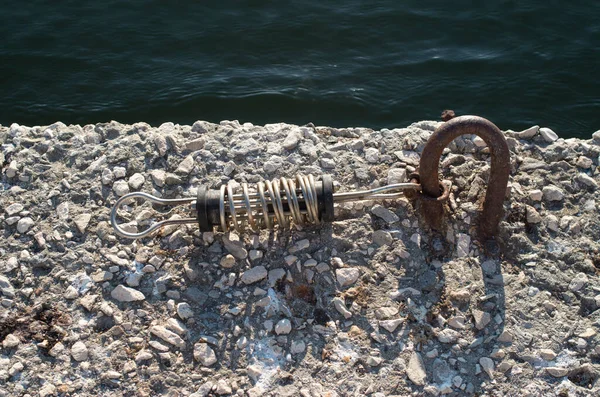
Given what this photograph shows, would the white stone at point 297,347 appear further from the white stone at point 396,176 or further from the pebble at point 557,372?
the pebble at point 557,372

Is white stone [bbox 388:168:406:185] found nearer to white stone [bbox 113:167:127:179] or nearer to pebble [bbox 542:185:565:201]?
pebble [bbox 542:185:565:201]

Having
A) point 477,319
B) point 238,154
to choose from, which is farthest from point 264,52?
point 477,319

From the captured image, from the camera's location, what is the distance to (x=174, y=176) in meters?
3.52

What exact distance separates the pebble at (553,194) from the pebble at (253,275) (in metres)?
1.59

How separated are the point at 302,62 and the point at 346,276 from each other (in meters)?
3.25

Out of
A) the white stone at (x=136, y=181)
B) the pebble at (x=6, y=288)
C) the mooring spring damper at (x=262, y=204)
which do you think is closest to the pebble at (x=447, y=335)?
the mooring spring damper at (x=262, y=204)

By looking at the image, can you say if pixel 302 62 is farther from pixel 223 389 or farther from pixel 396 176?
pixel 223 389

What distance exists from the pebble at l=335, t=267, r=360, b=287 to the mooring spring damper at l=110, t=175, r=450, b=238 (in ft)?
0.87

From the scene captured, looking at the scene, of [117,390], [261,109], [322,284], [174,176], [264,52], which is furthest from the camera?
[264,52]

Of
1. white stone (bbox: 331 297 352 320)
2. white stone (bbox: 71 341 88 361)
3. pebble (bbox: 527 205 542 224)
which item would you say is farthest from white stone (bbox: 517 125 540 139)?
white stone (bbox: 71 341 88 361)

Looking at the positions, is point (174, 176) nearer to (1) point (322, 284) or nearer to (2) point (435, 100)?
(1) point (322, 284)

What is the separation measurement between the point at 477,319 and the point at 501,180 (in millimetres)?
701

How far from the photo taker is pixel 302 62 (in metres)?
5.96

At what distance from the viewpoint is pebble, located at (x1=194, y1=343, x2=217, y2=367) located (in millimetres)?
2934
